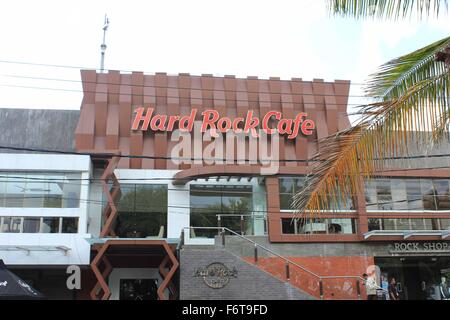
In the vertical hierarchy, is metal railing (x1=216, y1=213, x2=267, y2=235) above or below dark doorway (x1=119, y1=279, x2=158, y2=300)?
above

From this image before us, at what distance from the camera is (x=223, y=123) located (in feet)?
101

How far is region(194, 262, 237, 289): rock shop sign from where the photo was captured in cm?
2269

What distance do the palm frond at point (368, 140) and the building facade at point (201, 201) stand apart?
52.8 ft

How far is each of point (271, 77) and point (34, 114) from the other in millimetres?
14558

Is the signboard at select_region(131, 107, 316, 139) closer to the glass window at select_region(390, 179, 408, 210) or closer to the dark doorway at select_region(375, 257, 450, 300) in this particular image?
the glass window at select_region(390, 179, 408, 210)

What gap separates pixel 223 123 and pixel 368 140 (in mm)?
23704

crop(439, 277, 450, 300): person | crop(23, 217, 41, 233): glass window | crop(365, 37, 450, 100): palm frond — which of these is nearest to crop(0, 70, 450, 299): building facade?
crop(23, 217, 41, 233): glass window

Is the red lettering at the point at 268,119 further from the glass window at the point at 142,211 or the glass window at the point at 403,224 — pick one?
the glass window at the point at 403,224

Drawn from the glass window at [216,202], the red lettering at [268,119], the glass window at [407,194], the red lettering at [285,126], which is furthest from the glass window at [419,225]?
the red lettering at [268,119]

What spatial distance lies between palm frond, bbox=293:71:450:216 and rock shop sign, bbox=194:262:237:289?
633 inches

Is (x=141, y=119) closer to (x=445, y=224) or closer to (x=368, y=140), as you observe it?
(x=445, y=224)

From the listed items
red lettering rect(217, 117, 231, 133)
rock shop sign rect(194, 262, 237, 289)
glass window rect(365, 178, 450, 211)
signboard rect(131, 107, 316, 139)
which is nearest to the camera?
rock shop sign rect(194, 262, 237, 289)
